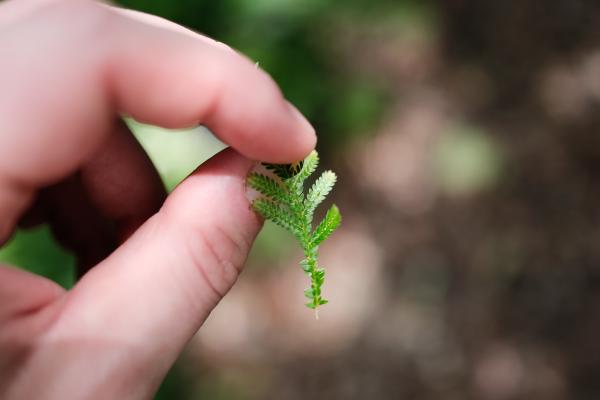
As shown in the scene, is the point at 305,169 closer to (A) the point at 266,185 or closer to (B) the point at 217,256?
(A) the point at 266,185

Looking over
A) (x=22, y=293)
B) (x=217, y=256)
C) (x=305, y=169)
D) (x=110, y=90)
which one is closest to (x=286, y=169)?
(x=305, y=169)

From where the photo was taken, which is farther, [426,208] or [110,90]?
[426,208]

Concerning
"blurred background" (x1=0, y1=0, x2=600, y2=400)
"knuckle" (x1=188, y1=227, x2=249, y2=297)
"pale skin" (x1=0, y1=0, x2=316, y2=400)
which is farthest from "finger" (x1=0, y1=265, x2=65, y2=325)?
"blurred background" (x1=0, y1=0, x2=600, y2=400)

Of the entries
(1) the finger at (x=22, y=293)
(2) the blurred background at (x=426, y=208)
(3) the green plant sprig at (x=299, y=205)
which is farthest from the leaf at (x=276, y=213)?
(2) the blurred background at (x=426, y=208)

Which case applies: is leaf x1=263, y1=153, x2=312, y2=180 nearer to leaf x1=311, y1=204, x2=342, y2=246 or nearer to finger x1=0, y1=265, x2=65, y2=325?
leaf x1=311, y1=204, x2=342, y2=246

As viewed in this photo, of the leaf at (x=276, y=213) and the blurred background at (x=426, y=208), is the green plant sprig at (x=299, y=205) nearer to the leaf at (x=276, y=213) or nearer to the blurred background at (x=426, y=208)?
the leaf at (x=276, y=213)

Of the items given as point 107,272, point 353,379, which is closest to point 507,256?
point 353,379

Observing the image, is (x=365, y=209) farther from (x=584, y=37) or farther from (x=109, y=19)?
(x=109, y=19)
